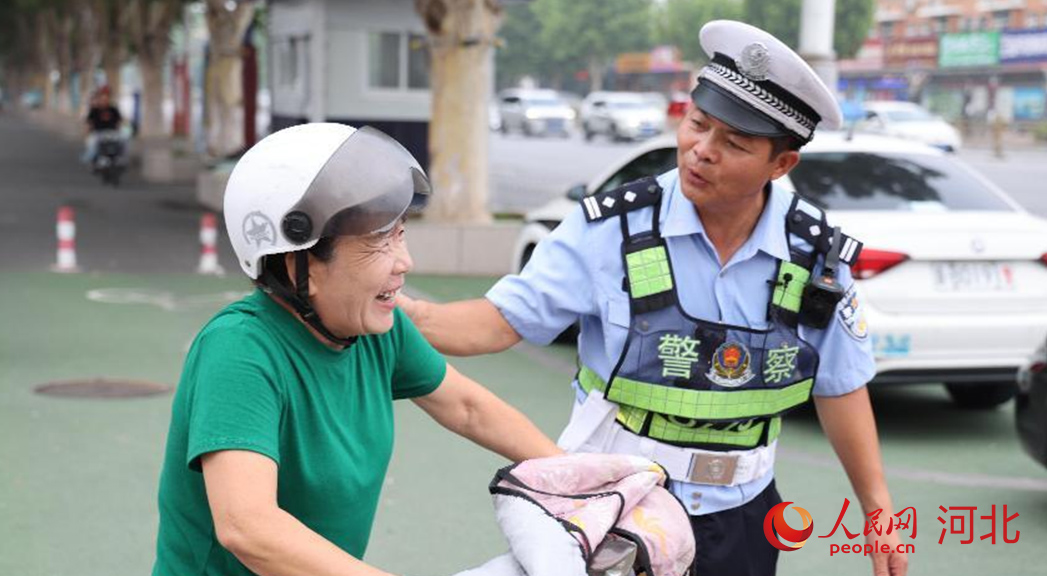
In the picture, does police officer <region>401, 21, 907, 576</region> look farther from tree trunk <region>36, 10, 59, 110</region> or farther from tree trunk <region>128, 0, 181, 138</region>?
tree trunk <region>36, 10, 59, 110</region>

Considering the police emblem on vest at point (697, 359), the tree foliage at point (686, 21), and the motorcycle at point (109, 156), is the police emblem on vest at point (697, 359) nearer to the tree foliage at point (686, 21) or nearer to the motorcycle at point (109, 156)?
the motorcycle at point (109, 156)

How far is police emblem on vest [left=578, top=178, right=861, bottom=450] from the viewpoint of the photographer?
9.38 feet

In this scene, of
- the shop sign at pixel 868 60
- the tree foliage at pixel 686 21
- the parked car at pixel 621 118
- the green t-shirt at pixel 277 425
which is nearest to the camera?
the green t-shirt at pixel 277 425

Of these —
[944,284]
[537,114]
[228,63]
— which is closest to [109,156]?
[228,63]

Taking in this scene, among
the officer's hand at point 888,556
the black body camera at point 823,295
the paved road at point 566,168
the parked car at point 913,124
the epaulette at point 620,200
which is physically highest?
the epaulette at point 620,200

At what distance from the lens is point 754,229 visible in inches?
118

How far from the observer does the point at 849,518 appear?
19.7 ft

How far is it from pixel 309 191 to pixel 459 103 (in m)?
12.1

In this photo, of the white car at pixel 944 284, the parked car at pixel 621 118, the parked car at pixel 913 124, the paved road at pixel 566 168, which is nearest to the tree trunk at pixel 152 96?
the paved road at pixel 566 168

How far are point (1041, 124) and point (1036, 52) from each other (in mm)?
8000

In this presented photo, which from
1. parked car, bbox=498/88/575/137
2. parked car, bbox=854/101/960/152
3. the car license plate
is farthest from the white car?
parked car, bbox=498/88/575/137

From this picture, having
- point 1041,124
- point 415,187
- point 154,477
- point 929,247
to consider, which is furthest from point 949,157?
point 1041,124

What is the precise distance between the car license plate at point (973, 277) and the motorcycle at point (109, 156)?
2018cm

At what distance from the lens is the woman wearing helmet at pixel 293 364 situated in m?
2.00
